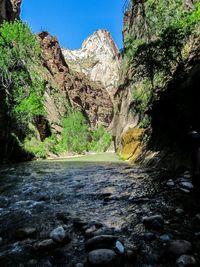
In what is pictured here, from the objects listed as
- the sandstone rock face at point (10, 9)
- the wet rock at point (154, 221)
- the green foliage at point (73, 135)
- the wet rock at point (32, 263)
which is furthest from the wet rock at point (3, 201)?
the sandstone rock face at point (10, 9)

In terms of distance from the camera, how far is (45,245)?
169 inches

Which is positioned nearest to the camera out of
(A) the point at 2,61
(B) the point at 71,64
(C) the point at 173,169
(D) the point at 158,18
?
(C) the point at 173,169

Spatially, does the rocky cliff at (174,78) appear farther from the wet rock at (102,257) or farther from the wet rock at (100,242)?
the wet rock at (102,257)

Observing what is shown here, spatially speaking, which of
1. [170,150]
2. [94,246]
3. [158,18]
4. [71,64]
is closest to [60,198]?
[94,246]

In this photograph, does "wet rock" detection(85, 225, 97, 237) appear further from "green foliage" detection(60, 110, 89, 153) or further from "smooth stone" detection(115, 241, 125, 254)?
A: "green foliage" detection(60, 110, 89, 153)

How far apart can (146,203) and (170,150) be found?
21.5 ft

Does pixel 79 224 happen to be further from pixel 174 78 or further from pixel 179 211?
pixel 174 78

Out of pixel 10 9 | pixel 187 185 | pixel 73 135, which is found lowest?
pixel 187 185

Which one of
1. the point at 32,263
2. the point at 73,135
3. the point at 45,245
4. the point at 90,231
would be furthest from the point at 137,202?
the point at 73,135

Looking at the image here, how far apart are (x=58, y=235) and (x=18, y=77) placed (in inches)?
1047

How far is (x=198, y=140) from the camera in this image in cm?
573

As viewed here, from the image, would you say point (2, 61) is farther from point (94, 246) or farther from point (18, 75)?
point (94, 246)

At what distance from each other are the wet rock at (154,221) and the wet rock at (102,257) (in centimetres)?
131

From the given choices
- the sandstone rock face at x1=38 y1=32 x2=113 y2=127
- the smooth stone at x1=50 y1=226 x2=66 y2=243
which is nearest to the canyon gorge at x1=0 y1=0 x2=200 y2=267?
the smooth stone at x1=50 y1=226 x2=66 y2=243
